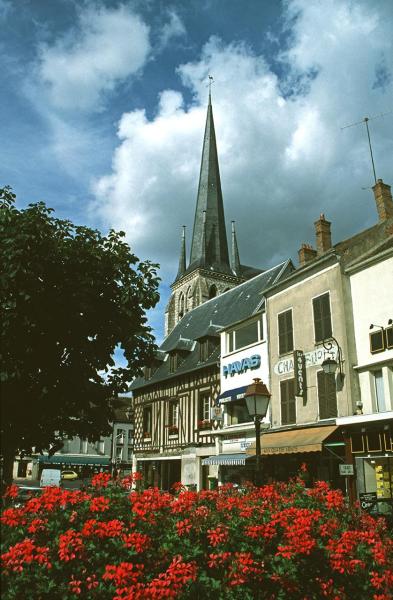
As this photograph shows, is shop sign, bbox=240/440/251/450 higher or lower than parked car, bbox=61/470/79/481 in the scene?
higher

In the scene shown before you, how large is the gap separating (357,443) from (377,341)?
277 centimetres

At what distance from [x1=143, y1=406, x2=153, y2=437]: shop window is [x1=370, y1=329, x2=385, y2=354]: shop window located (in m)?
15.1

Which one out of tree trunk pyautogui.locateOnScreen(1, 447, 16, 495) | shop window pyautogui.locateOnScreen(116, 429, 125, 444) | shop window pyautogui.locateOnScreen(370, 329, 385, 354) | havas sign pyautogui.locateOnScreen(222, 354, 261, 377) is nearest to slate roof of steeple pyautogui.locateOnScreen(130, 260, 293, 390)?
havas sign pyautogui.locateOnScreen(222, 354, 261, 377)

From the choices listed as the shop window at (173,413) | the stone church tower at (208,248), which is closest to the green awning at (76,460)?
the stone church tower at (208,248)

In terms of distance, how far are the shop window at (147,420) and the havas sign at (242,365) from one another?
7743mm

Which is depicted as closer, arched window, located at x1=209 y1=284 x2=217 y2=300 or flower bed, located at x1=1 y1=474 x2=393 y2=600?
flower bed, located at x1=1 y1=474 x2=393 y2=600

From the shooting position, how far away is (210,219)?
2175 inches

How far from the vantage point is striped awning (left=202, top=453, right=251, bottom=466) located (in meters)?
17.4

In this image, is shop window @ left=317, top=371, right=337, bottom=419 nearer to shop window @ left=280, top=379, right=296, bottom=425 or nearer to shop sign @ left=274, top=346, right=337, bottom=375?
shop sign @ left=274, top=346, right=337, bottom=375

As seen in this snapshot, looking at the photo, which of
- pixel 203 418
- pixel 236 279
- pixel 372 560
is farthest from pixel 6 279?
pixel 236 279

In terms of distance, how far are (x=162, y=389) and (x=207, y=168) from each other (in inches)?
Answer: 1401

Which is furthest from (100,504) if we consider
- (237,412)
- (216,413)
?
(216,413)

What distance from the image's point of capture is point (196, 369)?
2253cm

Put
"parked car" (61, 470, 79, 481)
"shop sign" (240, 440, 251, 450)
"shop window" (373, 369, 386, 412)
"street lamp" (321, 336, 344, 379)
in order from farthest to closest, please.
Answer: "parked car" (61, 470, 79, 481) → "shop sign" (240, 440, 251, 450) → "shop window" (373, 369, 386, 412) → "street lamp" (321, 336, 344, 379)
